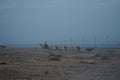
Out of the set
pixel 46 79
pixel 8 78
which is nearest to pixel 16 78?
pixel 8 78

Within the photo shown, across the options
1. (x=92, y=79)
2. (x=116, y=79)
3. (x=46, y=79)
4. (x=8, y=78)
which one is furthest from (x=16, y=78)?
(x=116, y=79)

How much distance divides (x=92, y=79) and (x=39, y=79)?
5240 mm

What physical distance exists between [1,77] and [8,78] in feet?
3.03

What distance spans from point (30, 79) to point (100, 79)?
6850 millimetres

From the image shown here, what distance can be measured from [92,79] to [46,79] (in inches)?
183

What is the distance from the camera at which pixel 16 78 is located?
1063 inches

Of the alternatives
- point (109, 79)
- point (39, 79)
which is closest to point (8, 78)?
point (39, 79)

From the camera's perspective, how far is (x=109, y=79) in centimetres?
2595

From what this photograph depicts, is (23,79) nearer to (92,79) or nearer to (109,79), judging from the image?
(92,79)

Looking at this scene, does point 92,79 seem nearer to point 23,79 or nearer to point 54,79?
point 54,79

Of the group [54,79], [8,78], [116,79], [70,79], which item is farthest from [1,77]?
[116,79]

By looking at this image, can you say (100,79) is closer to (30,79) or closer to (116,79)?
(116,79)

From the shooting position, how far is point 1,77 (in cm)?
2717

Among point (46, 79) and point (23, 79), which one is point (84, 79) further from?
point (23, 79)
